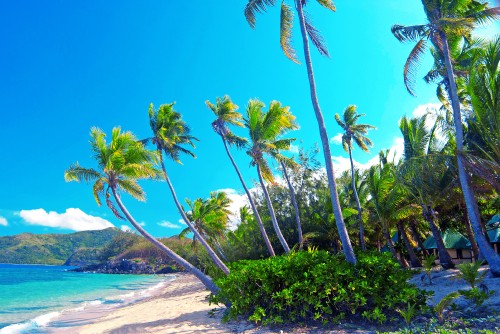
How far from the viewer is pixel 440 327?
563 centimetres

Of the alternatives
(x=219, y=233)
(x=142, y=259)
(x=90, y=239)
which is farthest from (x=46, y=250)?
(x=219, y=233)

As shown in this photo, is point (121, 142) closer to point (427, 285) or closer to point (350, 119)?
point (427, 285)

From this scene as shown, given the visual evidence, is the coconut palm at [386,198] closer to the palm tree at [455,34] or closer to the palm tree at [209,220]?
the palm tree at [455,34]

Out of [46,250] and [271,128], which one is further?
[46,250]

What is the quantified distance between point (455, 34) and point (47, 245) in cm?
15863

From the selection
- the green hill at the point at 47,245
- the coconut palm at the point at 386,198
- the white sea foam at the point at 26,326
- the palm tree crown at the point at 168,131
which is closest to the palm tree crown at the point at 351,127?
the coconut palm at the point at 386,198

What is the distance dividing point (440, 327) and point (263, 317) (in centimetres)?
340

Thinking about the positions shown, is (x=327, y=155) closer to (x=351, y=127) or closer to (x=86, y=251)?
(x=351, y=127)

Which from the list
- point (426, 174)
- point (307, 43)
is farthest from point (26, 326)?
point (426, 174)

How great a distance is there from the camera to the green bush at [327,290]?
6770 millimetres

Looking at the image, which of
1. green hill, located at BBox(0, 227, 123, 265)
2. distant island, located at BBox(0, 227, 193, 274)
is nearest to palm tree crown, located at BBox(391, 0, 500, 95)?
distant island, located at BBox(0, 227, 193, 274)

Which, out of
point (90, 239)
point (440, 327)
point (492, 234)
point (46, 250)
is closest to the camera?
point (440, 327)

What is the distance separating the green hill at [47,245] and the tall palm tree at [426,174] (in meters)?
130

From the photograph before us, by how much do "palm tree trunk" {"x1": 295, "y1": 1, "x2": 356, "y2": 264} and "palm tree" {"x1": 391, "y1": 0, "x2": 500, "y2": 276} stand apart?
3.81m
